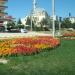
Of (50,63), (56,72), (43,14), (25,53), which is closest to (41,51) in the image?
(25,53)

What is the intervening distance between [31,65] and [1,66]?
3.49 ft

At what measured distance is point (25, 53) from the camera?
14922 millimetres

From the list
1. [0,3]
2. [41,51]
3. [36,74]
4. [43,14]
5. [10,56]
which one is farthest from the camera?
[43,14]

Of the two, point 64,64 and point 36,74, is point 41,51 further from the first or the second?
point 36,74

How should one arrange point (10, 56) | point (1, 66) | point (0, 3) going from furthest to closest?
point (0, 3), point (10, 56), point (1, 66)

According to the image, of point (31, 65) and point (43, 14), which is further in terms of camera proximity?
point (43, 14)

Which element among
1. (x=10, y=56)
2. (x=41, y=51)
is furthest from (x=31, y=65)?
(x=41, y=51)

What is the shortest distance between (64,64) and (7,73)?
8.68 ft

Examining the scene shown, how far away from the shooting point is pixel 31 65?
11672mm

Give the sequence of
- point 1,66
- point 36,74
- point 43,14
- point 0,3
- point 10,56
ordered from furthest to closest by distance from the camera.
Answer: point 43,14 → point 0,3 → point 10,56 → point 1,66 → point 36,74

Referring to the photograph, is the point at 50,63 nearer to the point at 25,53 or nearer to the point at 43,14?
the point at 25,53

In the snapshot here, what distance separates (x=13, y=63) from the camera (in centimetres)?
1215

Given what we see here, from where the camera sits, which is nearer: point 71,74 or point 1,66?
point 71,74

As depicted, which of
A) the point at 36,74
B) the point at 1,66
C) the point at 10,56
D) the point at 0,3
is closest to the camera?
the point at 36,74
